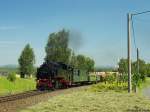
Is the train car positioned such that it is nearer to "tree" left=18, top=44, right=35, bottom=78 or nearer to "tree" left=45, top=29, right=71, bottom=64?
"tree" left=45, top=29, right=71, bottom=64

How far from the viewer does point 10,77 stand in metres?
62.7

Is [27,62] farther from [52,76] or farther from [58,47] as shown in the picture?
[52,76]

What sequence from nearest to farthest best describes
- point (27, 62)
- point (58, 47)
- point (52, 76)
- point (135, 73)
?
point (52, 76) < point (135, 73) < point (58, 47) < point (27, 62)

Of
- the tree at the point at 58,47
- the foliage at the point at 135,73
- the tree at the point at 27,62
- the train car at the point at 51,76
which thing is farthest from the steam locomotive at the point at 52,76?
the tree at the point at 27,62

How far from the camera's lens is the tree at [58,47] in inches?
4099

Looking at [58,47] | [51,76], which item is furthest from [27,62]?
[51,76]

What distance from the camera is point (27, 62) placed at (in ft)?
404

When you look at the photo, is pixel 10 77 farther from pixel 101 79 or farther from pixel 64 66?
pixel 101 79

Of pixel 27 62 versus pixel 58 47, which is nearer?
pixel 58 47

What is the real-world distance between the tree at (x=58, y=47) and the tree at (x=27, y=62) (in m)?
15.9

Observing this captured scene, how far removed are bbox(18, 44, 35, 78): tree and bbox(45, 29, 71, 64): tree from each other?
627 inches

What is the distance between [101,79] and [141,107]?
57531 mm

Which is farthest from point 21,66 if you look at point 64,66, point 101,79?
point 64,66

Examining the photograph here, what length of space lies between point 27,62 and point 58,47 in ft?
68.0
